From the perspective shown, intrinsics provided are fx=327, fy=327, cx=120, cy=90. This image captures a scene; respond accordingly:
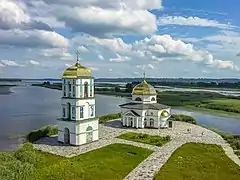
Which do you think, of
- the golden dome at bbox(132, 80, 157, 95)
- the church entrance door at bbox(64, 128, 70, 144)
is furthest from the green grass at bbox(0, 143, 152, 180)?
the golden dome at bbox(132, 80, 157, 95)

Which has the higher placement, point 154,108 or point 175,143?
point 154,108

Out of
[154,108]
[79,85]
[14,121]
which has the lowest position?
[14,121]

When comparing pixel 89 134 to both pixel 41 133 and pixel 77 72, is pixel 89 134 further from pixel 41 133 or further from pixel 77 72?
pixel 77 72

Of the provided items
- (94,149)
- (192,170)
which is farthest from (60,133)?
(192,170)

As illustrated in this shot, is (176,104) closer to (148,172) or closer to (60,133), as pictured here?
(60,133)

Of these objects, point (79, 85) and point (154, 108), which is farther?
point (154, 108)

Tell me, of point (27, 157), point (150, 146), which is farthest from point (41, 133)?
point (27, 157)

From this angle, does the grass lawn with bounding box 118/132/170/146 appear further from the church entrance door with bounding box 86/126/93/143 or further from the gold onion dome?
the gold onion dome

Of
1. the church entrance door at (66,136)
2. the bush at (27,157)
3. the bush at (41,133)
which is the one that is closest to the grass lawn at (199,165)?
the bush at (27,157)
